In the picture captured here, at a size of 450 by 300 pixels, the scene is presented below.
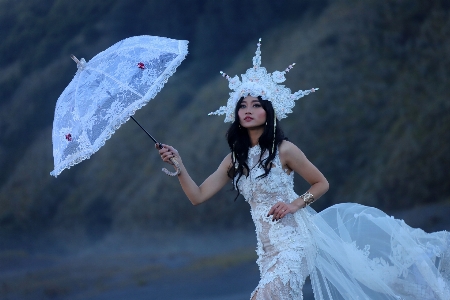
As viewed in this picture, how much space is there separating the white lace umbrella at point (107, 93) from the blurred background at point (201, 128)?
379 centimetres

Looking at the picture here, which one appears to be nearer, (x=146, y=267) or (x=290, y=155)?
(x=290, y=155)

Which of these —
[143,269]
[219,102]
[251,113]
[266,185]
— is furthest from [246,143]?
[219,102]

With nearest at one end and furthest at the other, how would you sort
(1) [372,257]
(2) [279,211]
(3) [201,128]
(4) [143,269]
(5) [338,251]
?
(2) [279,211] → (5) [338,251] → (1) [372,257] → (4) [143,269] → (3) [201,128]

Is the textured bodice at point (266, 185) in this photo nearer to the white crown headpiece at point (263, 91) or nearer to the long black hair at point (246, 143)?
the long black hair at point (246, 143)

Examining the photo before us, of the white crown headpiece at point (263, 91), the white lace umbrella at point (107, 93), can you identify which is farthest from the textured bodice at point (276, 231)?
the white lace umbrella at point (107, 93)

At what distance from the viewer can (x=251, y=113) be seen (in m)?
3.38

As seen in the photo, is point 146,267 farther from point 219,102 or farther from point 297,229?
point 297,229

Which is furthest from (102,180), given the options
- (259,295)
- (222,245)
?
(259,295)

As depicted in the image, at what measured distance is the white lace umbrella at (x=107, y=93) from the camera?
3273 millimetres

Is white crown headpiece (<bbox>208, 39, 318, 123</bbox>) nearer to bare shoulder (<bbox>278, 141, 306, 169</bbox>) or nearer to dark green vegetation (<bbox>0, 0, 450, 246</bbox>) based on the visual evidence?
bare shoulder (<bbox>278, 141, 306, 169</bbox>)

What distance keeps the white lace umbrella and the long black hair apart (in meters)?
0.44

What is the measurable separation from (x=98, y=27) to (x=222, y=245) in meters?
2.84

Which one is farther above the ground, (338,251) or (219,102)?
(219,102)

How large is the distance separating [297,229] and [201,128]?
4.73 metres
